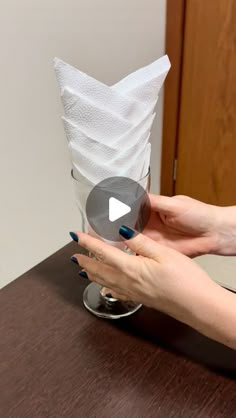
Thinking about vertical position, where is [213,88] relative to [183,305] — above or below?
below

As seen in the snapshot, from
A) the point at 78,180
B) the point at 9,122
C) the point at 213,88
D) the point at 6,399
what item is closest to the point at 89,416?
the point at 6,399

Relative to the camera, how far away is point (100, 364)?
579mm

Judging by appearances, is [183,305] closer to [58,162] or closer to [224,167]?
[58,162]

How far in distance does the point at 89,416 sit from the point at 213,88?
1.37 m

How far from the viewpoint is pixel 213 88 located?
1642 millimetres

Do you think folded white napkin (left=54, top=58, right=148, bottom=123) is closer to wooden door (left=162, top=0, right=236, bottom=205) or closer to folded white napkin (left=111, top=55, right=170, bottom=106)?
folded white napkin (left=111, top=55, right=170, bottom=106)

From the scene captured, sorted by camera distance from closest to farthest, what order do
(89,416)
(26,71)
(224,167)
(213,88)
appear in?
(89,416)
(26,71)
(213,88)
(224,167)

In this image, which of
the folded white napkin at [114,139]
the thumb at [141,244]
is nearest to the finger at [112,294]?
the thumb at [141,244]

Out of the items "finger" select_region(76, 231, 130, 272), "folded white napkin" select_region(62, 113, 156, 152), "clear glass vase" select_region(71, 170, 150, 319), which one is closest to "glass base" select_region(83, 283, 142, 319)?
"clear glass vase" select_region(71, 170, 150, 319)

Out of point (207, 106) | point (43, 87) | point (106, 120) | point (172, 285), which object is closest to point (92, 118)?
point (106, 120)

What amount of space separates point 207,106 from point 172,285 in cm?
127

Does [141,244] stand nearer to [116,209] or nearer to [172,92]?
[116,209]

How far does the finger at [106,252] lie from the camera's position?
57cm
